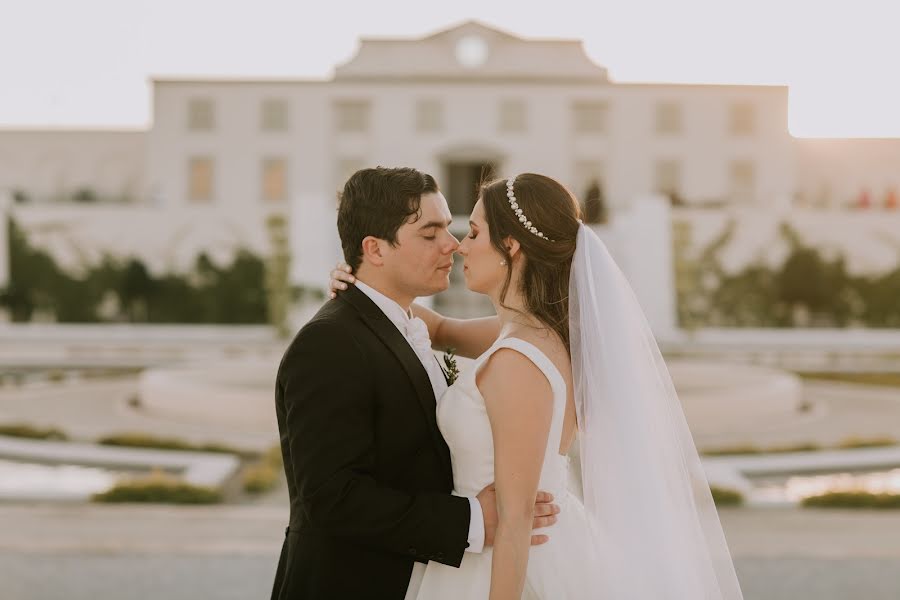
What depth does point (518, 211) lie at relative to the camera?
229cm

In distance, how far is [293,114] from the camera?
3381 cm

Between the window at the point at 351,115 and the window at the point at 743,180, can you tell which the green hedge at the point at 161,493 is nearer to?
the window at the point at 351,115

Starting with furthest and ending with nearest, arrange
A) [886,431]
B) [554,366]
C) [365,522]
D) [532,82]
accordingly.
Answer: [532,82] → [886,431] → [554,366] → [365,522]

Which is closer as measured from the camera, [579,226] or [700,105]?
[579,226]

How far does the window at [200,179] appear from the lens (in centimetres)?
3391

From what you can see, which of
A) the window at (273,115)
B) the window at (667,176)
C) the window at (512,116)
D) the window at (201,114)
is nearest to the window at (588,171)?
the window at (667,176)

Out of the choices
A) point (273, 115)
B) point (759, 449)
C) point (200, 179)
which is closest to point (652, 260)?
point (759, 449)

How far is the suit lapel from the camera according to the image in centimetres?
226

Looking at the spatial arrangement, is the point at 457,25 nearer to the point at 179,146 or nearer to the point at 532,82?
the point at 532,82

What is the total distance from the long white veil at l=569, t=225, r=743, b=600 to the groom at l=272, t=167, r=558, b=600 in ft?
0.91

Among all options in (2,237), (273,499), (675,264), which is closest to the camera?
(273,499)

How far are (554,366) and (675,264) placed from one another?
18043 millimetres

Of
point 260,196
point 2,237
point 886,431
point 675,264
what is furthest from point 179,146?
point 886,431

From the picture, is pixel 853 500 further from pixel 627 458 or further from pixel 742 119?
pixel 742 119
